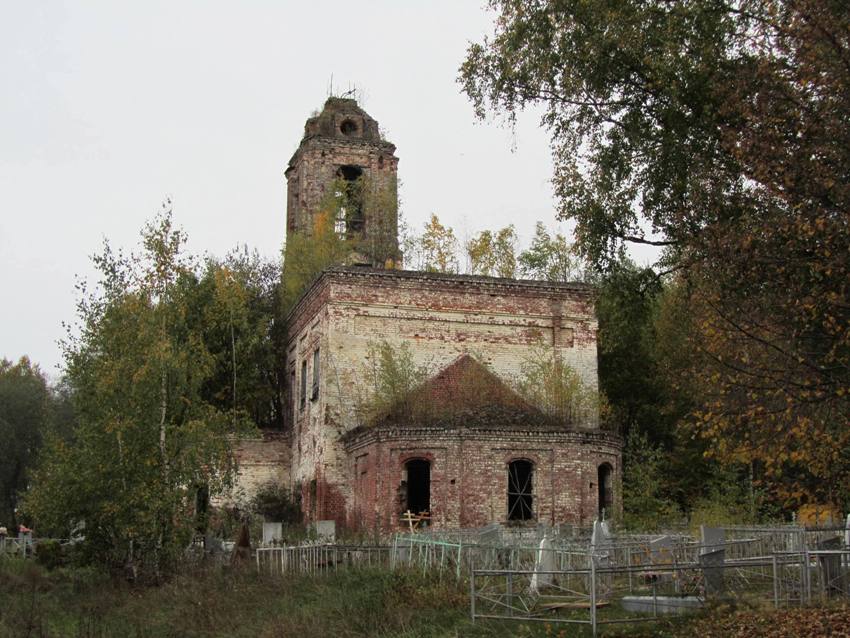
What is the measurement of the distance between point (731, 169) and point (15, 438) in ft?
131

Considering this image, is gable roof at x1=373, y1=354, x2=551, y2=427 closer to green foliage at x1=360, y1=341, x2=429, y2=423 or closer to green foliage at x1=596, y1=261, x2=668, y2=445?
green foliage at x1=360, y1=341, x2=429, y2=423

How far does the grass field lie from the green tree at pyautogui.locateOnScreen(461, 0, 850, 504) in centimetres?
241

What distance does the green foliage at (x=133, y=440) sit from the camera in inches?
917

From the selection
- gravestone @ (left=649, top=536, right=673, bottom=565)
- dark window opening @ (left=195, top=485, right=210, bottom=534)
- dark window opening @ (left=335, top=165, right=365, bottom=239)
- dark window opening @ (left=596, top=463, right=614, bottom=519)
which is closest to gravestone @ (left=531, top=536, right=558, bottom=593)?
gravestone @ (left=649, top=536, right=673, bottom=565)

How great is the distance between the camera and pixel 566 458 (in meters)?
27.8

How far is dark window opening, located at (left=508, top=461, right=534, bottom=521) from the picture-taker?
27797 millimetres

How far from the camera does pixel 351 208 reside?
4206 centimetres

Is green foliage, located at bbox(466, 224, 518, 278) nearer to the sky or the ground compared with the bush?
nearer to the sky

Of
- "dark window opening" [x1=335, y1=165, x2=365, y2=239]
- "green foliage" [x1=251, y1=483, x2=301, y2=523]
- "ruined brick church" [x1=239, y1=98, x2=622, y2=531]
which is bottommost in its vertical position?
"green foliage" [x1=251, y1=483, x2=301, y2=523]

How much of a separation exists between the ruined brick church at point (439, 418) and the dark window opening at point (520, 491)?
0.04m

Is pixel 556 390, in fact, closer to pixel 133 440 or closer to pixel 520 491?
pixel 520 491

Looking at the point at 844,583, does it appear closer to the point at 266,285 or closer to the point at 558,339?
the point at 558,339

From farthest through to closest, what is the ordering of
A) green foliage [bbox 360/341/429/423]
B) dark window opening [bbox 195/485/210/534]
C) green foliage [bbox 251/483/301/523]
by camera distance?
green foliage [bbox 251/483/301/523], green foliage [bbox 360/341/429/423], dark window opening [bbox 195/485/210/534]

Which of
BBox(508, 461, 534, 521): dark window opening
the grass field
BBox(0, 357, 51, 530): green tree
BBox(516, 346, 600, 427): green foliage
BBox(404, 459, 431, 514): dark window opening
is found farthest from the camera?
BBox(0, 357, 51, 530): green tree
